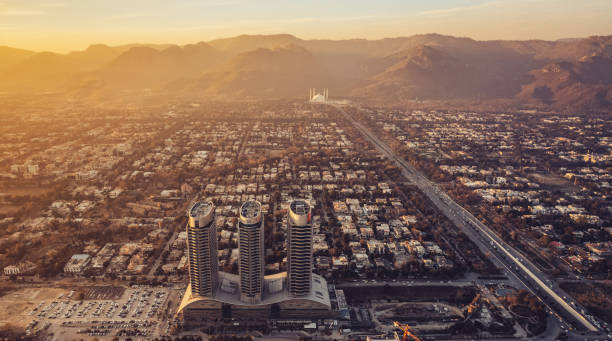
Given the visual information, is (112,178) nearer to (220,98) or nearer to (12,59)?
(220,98)

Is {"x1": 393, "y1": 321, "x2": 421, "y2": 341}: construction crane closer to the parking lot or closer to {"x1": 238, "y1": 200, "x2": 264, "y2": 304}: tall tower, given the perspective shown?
{"x1": 238, "y1": 200, "x2": 264, "y2": 304}: tall tower

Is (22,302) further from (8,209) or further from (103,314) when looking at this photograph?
(8,209)

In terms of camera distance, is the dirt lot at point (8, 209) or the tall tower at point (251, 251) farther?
the dirt lot at point (8, 209)

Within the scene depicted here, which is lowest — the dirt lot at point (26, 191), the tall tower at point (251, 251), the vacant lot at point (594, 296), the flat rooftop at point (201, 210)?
the vacant lot at point (594, 296)

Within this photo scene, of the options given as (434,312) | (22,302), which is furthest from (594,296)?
(22,302)

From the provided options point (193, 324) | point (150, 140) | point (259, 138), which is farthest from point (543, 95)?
point (193, 324)

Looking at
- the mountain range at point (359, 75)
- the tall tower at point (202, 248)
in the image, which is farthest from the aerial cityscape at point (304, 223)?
the mountain range at point (359, 75)

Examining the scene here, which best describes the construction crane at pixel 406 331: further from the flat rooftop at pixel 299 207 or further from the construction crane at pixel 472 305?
the flat rooftop at pixel 299 207
